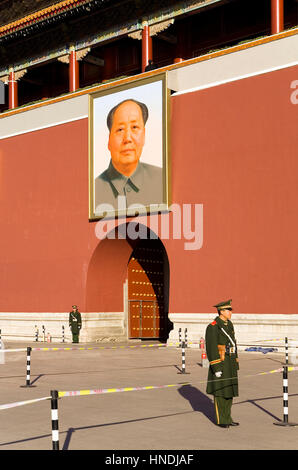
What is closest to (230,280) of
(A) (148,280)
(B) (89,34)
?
(A) (148,280)

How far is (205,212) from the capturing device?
2280cm

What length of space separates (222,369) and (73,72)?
21.3m

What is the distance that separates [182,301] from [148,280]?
5.94 m

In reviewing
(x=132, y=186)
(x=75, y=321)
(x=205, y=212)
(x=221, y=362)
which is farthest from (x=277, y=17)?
(x=221, y=362)

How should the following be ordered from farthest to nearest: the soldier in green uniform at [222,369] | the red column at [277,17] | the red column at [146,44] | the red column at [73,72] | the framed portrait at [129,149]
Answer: the red column at [73,72] < the red column at [146,44] < the framed portrait at [129,149] < the red column at [277,17] < the soldier in green uniform at [222,369]

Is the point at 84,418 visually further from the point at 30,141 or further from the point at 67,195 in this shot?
the point at 30,141

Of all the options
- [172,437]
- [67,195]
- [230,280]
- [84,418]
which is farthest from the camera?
[67,195]

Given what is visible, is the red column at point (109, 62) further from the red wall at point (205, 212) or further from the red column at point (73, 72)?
the red wall at point (205, 212)

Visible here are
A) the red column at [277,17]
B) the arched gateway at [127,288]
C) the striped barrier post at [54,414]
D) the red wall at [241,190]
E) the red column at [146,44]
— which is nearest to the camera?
the striped barrier post at [54,414]

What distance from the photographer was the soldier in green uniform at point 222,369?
9.46 metres

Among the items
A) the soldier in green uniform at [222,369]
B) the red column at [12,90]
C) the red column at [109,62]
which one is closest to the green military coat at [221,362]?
the soldier in green uniform at [222,369]

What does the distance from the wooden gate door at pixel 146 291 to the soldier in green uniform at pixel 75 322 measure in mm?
2791

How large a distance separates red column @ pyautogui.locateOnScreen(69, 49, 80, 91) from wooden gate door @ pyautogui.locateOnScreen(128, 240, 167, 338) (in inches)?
265

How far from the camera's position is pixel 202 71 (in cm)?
2316
